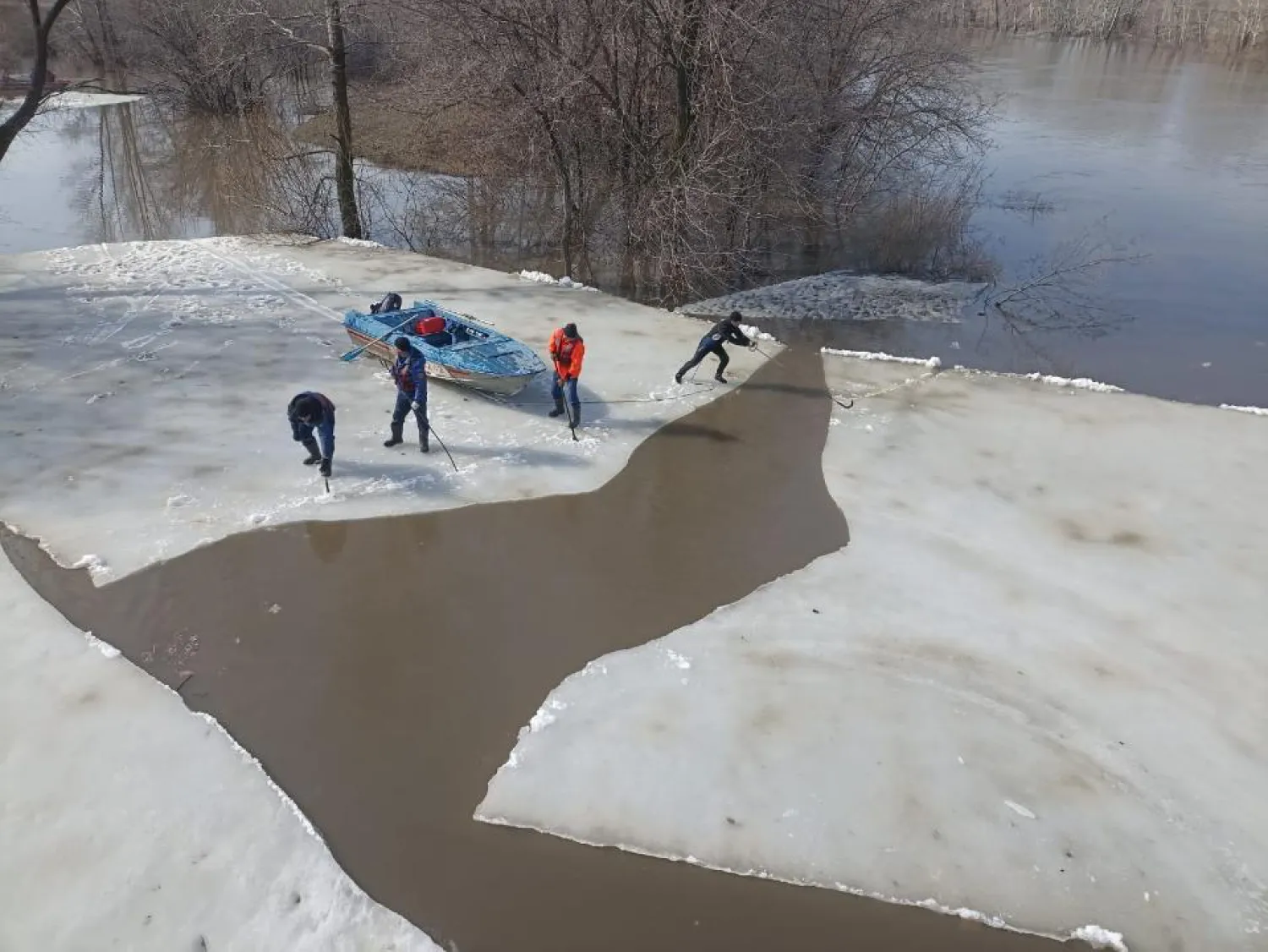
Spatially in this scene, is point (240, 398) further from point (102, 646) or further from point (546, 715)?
point (546, 715)

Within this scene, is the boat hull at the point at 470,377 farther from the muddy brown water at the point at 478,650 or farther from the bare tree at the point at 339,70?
the bare tree at the point at 339,70

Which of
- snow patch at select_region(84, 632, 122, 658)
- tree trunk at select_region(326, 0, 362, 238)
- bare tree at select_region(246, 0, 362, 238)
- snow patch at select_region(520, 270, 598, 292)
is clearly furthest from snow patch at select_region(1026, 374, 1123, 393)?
tree trunk at select_region(326, 0, 362, 238)

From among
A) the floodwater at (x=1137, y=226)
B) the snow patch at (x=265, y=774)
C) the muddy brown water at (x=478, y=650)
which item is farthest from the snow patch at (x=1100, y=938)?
the floodwater at (x=1137, y=226)

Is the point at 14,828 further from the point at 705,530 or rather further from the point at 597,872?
the point at 705,530

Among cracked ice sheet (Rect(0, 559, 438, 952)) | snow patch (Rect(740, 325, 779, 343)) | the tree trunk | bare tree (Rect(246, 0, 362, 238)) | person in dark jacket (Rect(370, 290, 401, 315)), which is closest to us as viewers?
cracked ice sheet (Rect(0, 559, 438, 952))

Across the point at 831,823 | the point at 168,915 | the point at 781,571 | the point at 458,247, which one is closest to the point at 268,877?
the point at 168,915

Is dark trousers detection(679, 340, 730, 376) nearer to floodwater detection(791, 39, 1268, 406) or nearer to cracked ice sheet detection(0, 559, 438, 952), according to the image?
floodwater detection(791, 39, 1268, 406)
